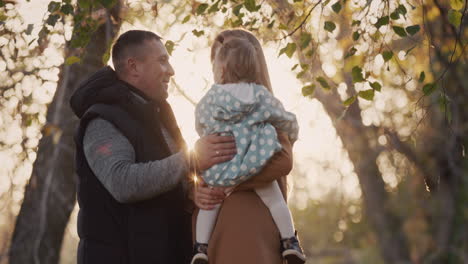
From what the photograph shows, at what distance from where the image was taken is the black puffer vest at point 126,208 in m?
3.82

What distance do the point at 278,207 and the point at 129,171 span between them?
28.8 inches

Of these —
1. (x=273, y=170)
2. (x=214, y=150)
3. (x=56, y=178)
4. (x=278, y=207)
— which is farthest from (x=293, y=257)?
(x=56, y=178)

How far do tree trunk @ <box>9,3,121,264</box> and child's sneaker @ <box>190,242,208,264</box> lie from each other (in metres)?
2.81

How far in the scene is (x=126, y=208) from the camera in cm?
387

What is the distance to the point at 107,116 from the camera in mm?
3879

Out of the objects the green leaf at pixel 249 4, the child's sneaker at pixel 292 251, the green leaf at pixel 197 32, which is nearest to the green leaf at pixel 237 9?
the green leaf at pixel 249 4

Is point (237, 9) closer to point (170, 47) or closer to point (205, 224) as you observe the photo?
point (170, 47)

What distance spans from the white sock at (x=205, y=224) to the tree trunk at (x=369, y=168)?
5.78 m

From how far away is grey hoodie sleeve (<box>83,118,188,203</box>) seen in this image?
3650 millimetres

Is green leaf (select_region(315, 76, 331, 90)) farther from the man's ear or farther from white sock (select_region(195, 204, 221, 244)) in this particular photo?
white sock (select_region(195, 204, 221, 244))

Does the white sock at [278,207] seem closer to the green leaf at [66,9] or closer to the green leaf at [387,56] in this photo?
the green leaf at [387,56]

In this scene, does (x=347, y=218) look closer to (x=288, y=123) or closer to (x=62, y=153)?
(x=62, y=153)

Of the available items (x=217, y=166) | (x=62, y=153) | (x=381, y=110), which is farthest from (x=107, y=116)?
(x=381, y=110)

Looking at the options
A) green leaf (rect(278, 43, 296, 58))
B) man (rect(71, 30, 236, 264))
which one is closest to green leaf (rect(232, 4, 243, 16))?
green leaf (rect(278, 43, 296, 58))
